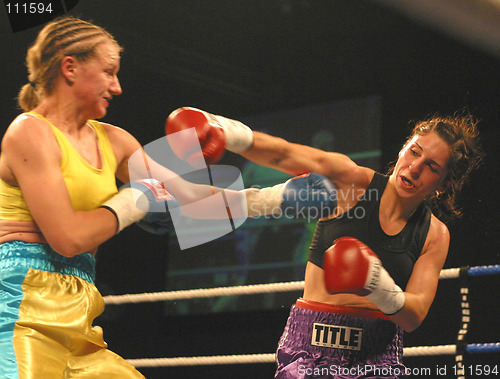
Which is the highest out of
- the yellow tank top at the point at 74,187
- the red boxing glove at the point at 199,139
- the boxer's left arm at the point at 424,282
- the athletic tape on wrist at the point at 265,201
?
the red boxing glove at the point at 199,139

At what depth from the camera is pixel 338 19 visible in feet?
12.6

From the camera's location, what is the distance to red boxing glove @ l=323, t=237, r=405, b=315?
1.58 m

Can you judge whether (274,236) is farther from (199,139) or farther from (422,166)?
(199,139)

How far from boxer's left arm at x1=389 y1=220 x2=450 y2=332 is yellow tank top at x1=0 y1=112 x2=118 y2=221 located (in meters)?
0.82

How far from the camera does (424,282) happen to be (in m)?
1.73

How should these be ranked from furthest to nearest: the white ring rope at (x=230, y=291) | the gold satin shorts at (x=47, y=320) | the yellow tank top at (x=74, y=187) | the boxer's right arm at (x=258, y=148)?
the white ring rope at (x=230, y=291) → the boxer's right arm at (x=258, y=148) → the yellow tank top at (x=74, y=187) → the gold satin shorts at (x=47, y=320)

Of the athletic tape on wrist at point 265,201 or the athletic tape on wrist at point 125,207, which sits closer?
the athletic tape on wrist at point 125,207

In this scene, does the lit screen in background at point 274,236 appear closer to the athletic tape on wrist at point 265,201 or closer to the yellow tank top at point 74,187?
the athletic tape on wrist at point 265,201

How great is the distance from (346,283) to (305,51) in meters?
2.67

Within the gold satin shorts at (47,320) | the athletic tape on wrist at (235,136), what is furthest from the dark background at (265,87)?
the gold satin shorts at (47,320)

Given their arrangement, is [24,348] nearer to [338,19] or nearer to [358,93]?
[358,93]

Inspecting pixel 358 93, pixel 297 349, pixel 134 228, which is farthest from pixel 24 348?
pixel 134 228

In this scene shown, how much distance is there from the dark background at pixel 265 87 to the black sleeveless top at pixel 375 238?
148 centimetres

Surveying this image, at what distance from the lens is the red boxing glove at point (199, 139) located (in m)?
1.50
